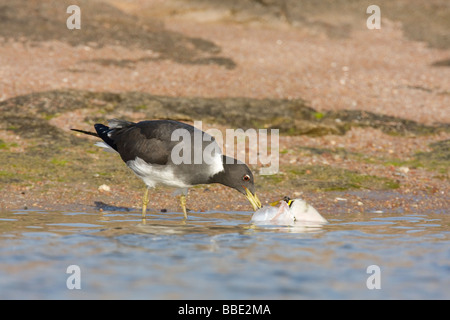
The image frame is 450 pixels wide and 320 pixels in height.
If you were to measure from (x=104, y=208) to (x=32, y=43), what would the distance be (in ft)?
51.9

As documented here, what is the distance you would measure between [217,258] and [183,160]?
3.08 meters

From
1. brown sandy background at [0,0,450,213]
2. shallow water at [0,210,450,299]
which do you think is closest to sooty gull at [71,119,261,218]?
shallow water at [0,210,450,299]

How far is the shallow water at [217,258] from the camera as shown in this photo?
278 inches

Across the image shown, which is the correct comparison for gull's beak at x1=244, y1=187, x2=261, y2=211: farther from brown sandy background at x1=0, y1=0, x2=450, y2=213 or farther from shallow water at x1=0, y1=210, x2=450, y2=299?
brown sandy background at x1=0, y1=0, x2=450, y2=213

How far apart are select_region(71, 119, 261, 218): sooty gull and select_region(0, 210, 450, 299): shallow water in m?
0.74

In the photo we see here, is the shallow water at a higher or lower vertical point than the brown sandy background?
lower

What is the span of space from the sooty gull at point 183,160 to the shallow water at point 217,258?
2.43ft

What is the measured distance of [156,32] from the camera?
29.7 metres

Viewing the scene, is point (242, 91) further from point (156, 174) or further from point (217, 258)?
point (217, 258)

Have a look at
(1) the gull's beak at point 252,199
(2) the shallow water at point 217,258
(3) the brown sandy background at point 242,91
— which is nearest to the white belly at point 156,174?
(2) the shallow water at point 217,258

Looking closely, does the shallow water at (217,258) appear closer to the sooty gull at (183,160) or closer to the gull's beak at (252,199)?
the gull's beak at (252,199)

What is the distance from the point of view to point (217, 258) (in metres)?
8.48

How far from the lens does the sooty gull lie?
1126cm

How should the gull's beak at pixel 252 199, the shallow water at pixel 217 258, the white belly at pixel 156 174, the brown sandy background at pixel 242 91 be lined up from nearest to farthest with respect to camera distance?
the shallow water at pixel 217 258 < the white belly at pixel 156 174 < the gull's beak at pixel 252 199 < the brown sandy background at pixel 242 91
